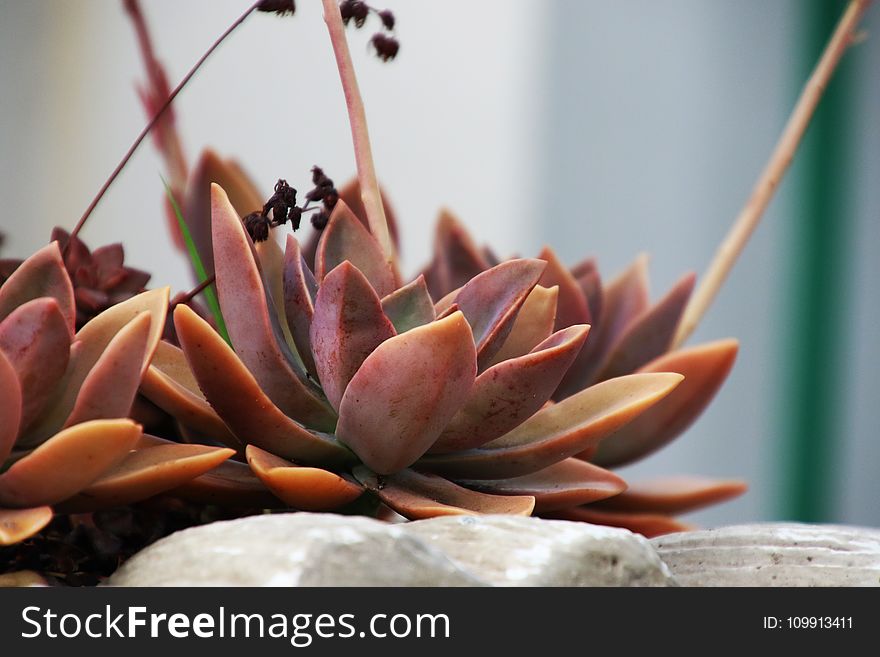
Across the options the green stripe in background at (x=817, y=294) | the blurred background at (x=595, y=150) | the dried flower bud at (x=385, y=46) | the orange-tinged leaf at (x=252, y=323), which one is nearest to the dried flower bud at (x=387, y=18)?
the dried flower bud at (x=385, y=46)

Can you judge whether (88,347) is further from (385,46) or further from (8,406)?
Result: (385,46)

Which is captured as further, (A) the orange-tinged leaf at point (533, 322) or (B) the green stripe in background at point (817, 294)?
(B) the green stripe in background at point (817, 294)

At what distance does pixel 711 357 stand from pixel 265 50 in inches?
47.4

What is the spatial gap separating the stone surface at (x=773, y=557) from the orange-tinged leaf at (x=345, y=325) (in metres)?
0.14

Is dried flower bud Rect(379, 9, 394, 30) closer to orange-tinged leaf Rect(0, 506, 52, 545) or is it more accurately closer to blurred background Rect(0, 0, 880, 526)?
orange-tinged leaf Rect(0, 506, 52, 545)

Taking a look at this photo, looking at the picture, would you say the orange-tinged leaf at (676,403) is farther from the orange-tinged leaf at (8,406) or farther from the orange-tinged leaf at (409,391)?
the orange-tinged leaf at (8,406)

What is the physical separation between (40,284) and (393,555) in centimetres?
16

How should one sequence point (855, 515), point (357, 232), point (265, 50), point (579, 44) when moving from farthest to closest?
1. point (855, 515)
2. point (579, 44)
3. point (265, 50)
4. point (357, 232)

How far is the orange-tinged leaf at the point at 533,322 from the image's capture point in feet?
1.33

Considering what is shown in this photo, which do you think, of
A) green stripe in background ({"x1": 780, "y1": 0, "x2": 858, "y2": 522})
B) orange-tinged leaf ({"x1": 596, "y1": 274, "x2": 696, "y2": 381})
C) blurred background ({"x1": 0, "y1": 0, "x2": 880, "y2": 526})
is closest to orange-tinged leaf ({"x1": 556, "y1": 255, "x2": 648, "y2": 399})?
orange-tinged leaf ({"x1": 596, "y1": 274, "x2": 696, "y2": 381})

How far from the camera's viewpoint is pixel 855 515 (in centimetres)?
211

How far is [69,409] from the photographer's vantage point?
0.33 meters
